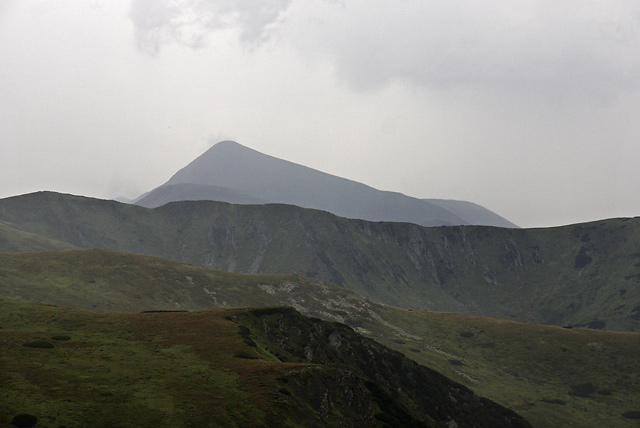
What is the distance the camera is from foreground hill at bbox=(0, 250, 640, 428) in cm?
11781

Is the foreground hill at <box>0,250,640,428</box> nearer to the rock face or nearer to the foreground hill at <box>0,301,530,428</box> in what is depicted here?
the rock face

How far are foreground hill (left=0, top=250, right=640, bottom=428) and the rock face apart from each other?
80.9 ft

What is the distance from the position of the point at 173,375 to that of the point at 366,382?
3093 cm

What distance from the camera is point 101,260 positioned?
14975 centimetres

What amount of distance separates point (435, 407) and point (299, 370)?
55.8 meters

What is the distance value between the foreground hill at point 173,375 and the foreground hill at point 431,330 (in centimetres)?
6354

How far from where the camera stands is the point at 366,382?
6362 cm

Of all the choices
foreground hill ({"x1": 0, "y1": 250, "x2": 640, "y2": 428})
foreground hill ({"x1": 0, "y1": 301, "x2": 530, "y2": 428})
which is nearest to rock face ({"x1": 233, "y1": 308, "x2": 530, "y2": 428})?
foreground hill ({"x1": 0, "y1": 301, "x2": 530, "y2": 428})

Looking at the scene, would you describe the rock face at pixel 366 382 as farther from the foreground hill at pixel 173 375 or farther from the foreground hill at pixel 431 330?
the foreground hill at pixel 431 330

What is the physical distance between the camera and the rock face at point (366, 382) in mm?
51375

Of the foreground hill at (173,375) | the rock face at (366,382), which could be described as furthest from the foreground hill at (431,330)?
the foreground hill at (173,375)

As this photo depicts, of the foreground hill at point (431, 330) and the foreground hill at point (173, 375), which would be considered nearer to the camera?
the foreground hill at point (173, 375)

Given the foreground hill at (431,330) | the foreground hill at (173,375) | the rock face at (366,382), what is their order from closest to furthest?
the foreground hill at (173,375), the rock face at (366,382), the foreground hill at (431,330)

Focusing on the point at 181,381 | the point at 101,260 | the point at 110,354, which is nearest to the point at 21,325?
the point at 110,354
